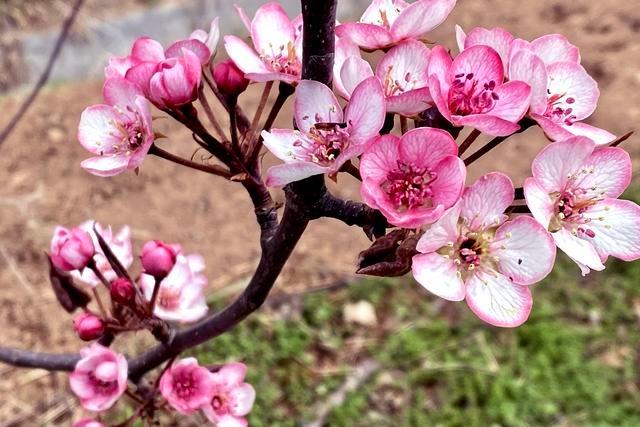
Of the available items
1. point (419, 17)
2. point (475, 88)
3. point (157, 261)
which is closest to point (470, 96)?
point (475, 88)

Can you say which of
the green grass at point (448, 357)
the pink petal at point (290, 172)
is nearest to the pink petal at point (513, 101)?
the pink petal at point (290, 172)

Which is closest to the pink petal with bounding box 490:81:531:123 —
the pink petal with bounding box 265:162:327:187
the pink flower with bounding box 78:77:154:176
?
the pink petal with bounding box 265:162:327:187

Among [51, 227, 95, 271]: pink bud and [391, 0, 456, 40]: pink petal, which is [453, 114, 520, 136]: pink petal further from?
[51, 227, 95, 271]: pink bud

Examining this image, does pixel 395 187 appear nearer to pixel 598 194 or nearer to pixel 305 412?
pixel 598 194

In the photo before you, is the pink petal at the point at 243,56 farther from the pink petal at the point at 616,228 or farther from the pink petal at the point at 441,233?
the pink petal at the point at 616,228

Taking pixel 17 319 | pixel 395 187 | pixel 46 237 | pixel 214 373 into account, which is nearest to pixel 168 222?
pixel 46 237

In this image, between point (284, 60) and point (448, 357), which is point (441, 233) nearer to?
point (284, 60)
